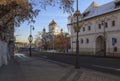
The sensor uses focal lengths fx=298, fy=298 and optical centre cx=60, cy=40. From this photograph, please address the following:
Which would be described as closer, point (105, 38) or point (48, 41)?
point (105, 38)

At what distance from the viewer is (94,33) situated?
88.4 meters

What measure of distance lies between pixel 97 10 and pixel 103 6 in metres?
3.20

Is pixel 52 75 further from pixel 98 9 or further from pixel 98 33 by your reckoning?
pixel 98 9

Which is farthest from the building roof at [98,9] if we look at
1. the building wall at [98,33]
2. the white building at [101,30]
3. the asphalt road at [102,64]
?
the asphalt road at [102,64]

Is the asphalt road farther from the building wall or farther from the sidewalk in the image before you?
the building wall

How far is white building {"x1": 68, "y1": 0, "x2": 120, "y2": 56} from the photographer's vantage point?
77.1 metres

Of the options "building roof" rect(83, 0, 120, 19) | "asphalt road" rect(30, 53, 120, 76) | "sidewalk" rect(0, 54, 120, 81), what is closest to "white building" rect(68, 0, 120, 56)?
"building roof" rect(83, 0, 120, 19)

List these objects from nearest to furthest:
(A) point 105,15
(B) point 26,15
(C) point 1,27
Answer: (B) point 26,15
(C) point 1,27
(A) point 105,15

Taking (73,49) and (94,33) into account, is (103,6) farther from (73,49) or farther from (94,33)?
(73,49)

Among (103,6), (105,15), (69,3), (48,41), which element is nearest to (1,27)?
(69,3)

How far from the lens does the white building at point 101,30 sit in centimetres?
7712

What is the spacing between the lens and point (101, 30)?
8394 cm

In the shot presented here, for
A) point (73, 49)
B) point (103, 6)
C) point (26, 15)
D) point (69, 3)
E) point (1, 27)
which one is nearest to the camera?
point (69, 3)

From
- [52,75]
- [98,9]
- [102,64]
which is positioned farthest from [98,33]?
[52,75]
